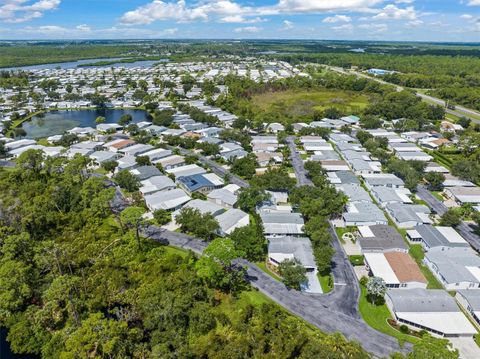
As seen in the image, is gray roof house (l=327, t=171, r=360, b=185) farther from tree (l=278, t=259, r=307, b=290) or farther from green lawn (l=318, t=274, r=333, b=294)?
tree (l=278, t=259, r=307, b=290)

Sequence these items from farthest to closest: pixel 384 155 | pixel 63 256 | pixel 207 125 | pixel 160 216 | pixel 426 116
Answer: pixel 426 116
pixel 207 125
pixel 384 155
pixel 160 216
pixel 63 256

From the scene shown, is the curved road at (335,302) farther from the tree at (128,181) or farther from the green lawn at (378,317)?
the tree at (128,181)

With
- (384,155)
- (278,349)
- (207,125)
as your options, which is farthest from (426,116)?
(278,349)

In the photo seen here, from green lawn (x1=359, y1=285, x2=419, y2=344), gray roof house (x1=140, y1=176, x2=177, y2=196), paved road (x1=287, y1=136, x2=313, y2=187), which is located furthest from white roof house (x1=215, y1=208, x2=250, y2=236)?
green lawn (x1=359, y1=285, x2=419, y2=344)

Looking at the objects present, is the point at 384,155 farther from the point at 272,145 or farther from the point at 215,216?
the point at 215,216

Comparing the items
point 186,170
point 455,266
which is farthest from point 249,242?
point 186,170

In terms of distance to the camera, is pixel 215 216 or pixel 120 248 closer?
pixel 120 248
